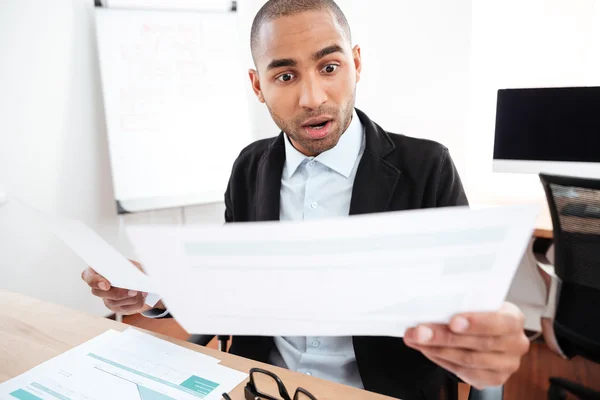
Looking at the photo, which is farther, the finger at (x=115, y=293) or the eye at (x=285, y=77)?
the eye at (x=285, y=77)

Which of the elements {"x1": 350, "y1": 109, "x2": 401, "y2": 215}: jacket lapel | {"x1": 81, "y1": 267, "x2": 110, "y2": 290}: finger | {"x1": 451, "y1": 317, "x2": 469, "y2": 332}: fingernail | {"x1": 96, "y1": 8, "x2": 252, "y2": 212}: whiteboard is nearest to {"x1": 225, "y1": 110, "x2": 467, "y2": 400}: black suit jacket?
{"x1": 350, "y1": 109, "x2": 401, "y2": 215}: jacket lapel

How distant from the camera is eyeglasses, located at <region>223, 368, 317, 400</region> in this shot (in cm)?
59

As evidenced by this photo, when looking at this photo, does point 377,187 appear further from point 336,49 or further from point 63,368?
point 63,368

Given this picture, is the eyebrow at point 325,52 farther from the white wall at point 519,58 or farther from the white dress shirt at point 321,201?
the white wall at point 519,58

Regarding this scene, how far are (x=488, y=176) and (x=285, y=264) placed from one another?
7.22 ft

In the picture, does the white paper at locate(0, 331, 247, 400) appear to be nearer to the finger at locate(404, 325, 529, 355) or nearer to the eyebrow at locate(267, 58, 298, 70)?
the finger at locate(404, 325, 529, 355)

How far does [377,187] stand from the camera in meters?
0.93

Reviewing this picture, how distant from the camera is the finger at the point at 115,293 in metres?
0.77

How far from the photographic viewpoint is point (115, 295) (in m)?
0.77

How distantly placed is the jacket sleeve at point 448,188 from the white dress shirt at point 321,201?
19 centimetres

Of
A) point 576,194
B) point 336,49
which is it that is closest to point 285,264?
point 336,49

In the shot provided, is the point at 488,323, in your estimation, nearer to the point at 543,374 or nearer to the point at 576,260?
the point at 576,260

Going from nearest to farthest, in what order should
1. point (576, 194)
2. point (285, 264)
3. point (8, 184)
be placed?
1. point (285, 264)
2. point (576, 194)
3. point (8, 184)

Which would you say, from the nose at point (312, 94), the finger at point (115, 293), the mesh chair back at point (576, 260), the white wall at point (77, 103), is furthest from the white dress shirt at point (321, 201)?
the white wall at point (77, 103)
